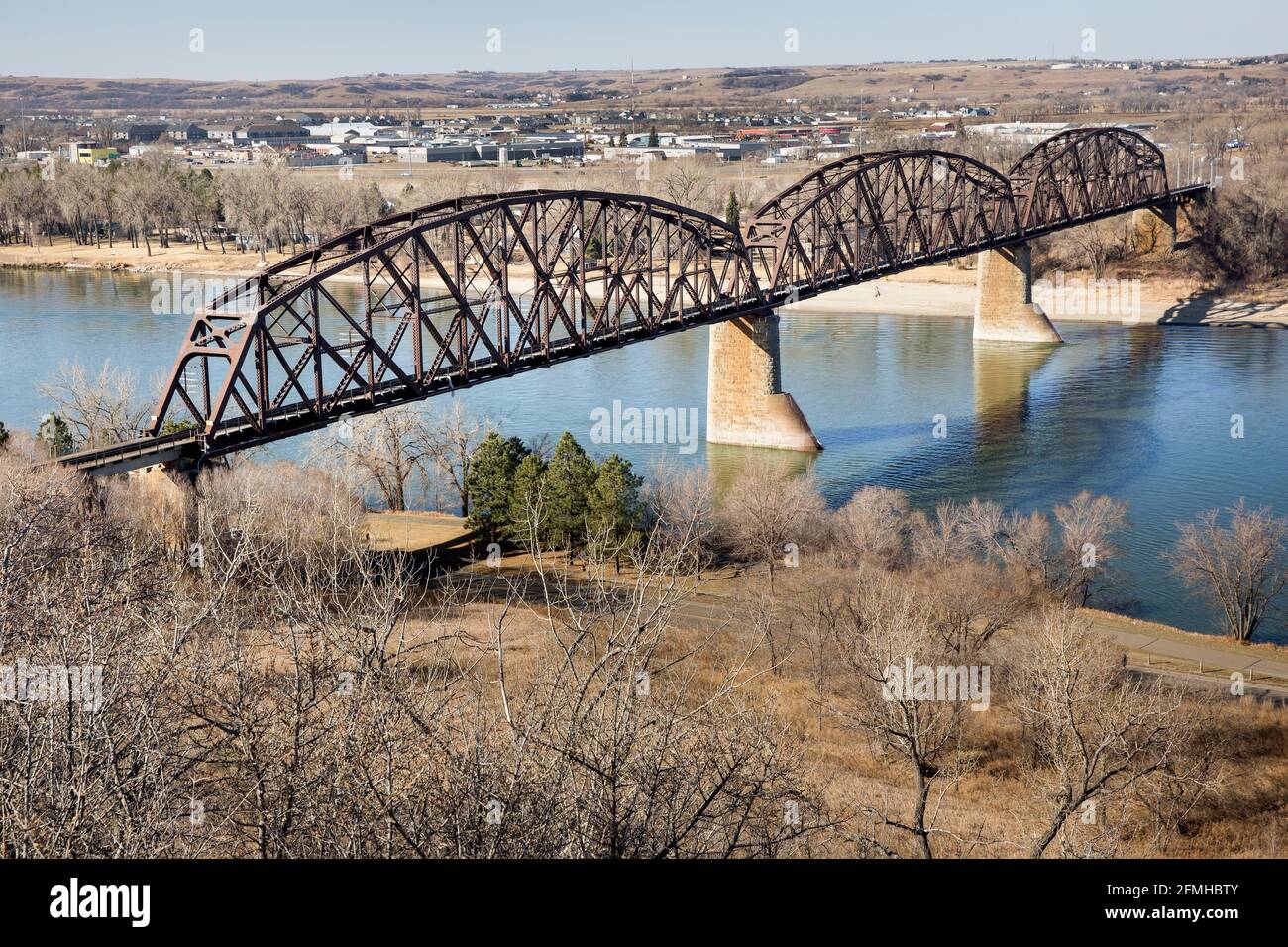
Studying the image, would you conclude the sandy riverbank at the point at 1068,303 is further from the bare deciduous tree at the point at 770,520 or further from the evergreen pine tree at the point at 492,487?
the evergreen pine tree at the point at 492,487

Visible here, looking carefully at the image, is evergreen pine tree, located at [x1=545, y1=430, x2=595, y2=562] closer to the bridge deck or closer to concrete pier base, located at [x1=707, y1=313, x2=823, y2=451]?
the bridge deck

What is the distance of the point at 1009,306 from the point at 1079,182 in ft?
46.9

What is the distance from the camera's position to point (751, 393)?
5259 cm

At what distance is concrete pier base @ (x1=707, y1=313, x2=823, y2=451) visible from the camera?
2039 inches

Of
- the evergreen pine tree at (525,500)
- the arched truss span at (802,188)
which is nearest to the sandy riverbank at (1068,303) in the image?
the arched truss span at (802,188)

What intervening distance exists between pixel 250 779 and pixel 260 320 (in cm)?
2517

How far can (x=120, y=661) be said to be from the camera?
1188cm

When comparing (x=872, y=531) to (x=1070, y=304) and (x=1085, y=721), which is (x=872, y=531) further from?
(x=1070, y=304)

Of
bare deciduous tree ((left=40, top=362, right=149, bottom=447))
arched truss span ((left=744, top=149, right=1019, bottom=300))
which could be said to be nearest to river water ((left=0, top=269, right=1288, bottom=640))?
arched truss span ((left=744, top=149, right=1019, bottom=300))

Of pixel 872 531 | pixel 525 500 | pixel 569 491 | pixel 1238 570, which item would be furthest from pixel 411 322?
pixel 1238 570

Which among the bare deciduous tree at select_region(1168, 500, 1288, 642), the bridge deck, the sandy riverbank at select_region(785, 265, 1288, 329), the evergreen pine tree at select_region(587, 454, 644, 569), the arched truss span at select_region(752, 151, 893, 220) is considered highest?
the arched truss span at select_region(752, 151, 893, 220)

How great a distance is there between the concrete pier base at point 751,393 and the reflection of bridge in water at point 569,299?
6 centimetres

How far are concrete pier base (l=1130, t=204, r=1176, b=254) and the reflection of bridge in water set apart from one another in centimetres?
29

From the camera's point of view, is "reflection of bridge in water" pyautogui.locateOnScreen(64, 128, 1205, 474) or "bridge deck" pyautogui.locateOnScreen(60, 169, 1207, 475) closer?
"bridge deck" pyautogui.locateOnScreen(60, 169, 1207, 475)
